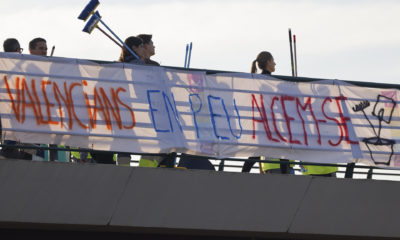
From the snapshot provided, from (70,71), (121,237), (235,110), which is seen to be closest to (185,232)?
(121,237)

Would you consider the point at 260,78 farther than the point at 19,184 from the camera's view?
Yes

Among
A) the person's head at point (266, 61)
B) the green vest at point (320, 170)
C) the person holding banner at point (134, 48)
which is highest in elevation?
the person holding banner at point (134, 48)

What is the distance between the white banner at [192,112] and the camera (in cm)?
1104

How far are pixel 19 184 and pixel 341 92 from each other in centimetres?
401

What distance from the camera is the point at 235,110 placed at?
11617mm

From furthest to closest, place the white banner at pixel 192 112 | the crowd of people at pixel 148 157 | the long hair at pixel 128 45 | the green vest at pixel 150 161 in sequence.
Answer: the long hair at pixel 128 45 < the green vest at pixel 150 161 < the crowd of people at pixel 148 157 < the white banner at pixel 192 112

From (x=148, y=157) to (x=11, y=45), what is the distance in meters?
2.07

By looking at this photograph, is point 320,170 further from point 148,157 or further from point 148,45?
point 148,45

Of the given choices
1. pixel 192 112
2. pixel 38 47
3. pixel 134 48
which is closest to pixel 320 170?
pixel 192 112

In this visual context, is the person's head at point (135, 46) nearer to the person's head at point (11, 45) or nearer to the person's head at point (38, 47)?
the person's head at point (38, 47)

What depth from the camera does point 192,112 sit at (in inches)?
452

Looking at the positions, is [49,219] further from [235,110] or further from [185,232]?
[235,110]

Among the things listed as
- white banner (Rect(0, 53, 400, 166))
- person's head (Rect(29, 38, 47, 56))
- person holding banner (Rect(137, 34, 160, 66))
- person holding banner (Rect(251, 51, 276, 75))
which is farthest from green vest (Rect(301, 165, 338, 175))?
person's head (Rect(29, 38, 47, 56))

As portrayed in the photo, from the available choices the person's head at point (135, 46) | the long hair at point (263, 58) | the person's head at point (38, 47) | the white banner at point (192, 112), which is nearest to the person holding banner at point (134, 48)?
the person's head at point (135, 46)
